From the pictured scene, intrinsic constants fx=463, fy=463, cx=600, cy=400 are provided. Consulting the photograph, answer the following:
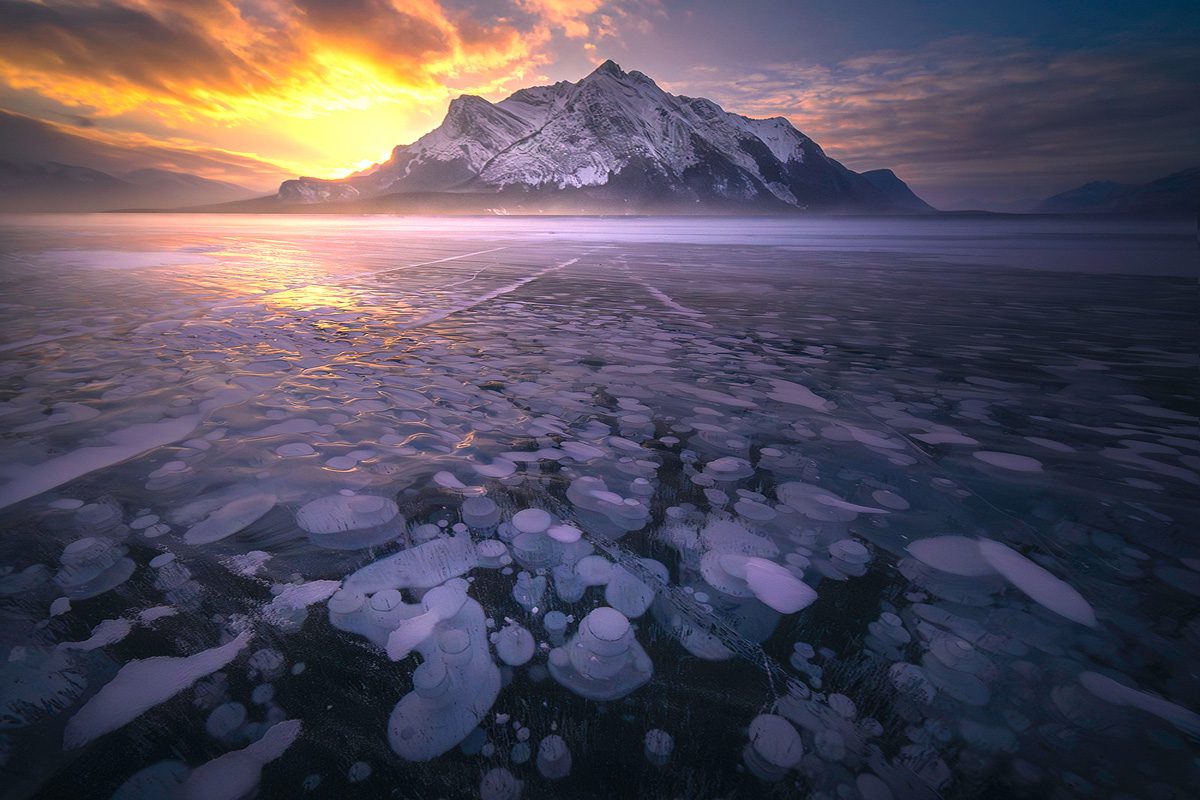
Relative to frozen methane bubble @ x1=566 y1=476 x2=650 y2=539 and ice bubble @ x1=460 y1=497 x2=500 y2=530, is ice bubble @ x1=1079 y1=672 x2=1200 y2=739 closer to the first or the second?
frozen methane bubble @ x1=566 y1=476 x2=650 y2=539

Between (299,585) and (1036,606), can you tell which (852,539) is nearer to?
(1036,606)

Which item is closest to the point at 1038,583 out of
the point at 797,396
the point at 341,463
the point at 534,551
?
the point at 534,551

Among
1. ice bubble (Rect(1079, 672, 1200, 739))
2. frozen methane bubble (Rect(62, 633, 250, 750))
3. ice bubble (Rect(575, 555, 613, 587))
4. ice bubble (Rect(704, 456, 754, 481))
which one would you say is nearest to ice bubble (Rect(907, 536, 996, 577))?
ice bubble (Rect(1079, 672, 1200, 739))

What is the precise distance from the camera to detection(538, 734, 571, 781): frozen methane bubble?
3.55 ft

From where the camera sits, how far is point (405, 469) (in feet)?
7.82

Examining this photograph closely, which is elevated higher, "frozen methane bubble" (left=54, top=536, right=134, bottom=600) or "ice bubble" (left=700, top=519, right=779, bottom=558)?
"frozen methane bubble" (left=54, top=536, right=134, bottom=600)

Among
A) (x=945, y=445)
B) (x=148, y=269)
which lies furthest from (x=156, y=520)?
(x=148, y=269)

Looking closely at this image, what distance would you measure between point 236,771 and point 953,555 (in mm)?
2390

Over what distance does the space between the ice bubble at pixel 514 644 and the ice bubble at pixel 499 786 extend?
28 centimetres

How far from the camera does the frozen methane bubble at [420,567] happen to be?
1.63 m

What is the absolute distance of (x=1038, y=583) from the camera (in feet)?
5.58

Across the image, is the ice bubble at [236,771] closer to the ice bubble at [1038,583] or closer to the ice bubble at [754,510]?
the ice bubble at [754,510]

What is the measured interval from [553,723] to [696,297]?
834cm

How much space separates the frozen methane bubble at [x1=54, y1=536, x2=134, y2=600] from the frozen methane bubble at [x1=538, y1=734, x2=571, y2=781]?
5.15ft
